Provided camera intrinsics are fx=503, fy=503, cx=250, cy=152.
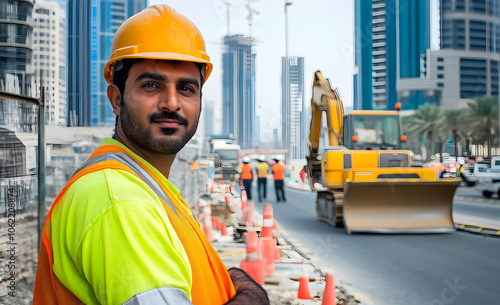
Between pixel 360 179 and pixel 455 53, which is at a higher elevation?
pixel 455 53

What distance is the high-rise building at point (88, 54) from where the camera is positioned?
532 cm

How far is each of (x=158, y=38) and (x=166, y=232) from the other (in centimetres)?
54

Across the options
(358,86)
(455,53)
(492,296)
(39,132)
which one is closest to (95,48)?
(39,132)

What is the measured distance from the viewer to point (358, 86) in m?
11.7

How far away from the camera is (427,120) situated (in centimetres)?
3794

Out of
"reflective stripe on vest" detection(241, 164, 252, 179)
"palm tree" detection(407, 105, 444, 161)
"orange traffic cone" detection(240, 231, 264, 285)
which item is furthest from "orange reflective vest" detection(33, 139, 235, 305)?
"palm tree" detection(407, 105, 444, 161)

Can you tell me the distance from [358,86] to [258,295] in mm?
10714

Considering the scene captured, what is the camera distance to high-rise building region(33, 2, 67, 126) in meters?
4.39

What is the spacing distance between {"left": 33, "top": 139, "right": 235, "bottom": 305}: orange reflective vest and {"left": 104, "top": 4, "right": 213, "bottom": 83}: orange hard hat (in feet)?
0.84

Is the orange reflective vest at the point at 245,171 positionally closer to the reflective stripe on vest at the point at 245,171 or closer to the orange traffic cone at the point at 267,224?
the reflective stripe on vest at the point at 245,171

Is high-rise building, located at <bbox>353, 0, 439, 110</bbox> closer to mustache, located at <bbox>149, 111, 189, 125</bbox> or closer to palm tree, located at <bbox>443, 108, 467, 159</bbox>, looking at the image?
mustache, located at <bbox>149, 111, 189, 125</bbox>

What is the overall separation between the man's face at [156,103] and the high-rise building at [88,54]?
4.19 m

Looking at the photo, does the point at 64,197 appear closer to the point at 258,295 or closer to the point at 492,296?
the point at 258,295

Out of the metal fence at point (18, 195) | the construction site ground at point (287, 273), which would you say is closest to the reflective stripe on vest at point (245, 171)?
the construction site ground at point (287, 273)
